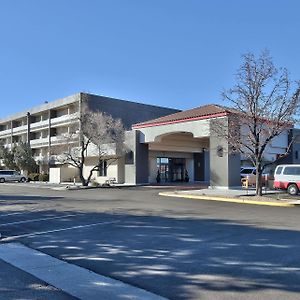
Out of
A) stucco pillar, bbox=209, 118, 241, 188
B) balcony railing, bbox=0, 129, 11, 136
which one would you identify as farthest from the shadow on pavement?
balcony railing, bbox=0, 129, 11, 136

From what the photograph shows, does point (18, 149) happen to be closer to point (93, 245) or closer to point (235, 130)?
point (235, 130)

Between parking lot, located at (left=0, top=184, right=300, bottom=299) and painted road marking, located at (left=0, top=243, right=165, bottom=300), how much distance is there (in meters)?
0.24

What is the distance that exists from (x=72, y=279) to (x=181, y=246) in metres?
3.32

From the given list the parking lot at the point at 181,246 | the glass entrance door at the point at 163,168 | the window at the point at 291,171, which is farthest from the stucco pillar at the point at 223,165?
the glass entrance door at the point at 163,168

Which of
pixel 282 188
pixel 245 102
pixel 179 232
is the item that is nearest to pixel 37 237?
pixel 179 232

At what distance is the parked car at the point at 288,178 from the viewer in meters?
25.5

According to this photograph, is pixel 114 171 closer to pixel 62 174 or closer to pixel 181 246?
pixel 62 174

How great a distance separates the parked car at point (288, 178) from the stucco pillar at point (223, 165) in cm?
455

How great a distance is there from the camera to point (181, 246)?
9602 mm

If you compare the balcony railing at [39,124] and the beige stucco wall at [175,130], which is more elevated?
the balcony railing at [39,124]

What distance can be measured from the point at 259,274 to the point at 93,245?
4.41 meters

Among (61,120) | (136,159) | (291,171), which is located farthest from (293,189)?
(61,120)

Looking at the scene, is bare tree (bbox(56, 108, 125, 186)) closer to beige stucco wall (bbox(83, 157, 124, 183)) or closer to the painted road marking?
beige stucco wall (bbox(83, 157, 124, 183))

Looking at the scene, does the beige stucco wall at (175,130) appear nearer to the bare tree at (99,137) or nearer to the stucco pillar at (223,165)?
the stucco pillar at (223,165)
